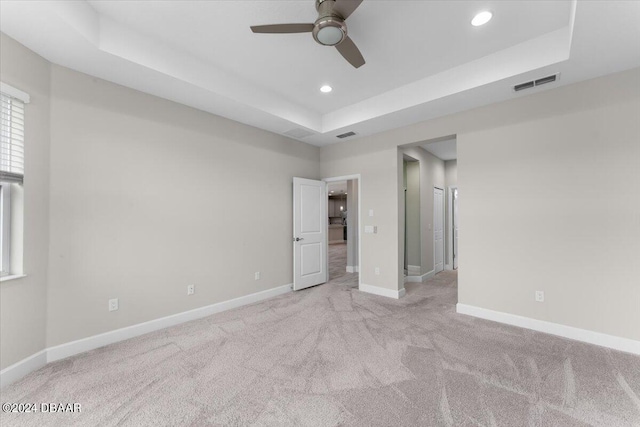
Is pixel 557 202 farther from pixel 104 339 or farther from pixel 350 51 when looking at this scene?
pixel 104 339

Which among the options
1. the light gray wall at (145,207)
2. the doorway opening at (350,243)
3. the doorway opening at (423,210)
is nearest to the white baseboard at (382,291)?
the doorway opening at (350,243)

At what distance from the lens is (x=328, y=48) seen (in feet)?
8.86

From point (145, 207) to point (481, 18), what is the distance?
3.89m

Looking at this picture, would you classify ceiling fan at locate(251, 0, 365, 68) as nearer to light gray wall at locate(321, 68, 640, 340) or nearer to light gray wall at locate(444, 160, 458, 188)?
light gray wall at locate(321, 68, 640, 340)

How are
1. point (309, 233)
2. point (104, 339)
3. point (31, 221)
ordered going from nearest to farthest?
1. point (31, 221)
2. point (104, 339)
3. point (309, 233)

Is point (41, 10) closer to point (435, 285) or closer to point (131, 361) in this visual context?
point (131, 361)

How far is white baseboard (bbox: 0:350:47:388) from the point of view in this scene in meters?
2.01

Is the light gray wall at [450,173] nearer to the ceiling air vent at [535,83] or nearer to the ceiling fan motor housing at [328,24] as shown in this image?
the ceiling air vent at [535,83]

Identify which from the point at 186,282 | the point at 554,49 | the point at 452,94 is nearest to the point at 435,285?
the point at 452,94

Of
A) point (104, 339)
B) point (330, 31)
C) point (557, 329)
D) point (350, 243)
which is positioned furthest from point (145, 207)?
point (557, 329)

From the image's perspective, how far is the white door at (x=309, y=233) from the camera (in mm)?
4723

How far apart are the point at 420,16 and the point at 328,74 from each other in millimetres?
1216

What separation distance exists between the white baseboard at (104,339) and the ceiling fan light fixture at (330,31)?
11.2 ft

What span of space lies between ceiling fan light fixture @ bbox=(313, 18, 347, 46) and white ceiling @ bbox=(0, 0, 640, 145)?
35 centimetres
